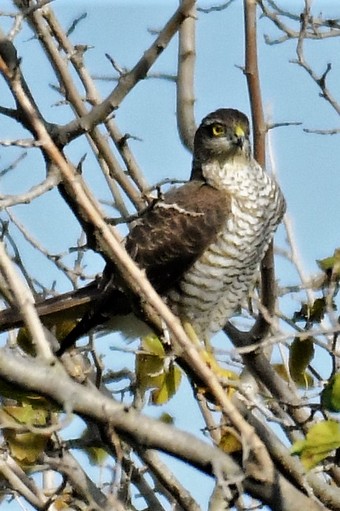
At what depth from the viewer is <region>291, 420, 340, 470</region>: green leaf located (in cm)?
235

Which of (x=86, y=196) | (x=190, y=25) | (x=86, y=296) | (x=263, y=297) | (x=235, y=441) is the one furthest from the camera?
(x=190, y=25)

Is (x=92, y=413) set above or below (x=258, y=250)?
below

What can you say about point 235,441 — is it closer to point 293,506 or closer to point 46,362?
point 293,506

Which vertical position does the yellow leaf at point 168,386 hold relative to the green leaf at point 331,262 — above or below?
below

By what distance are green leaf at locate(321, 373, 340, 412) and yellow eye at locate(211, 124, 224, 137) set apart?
272 cm

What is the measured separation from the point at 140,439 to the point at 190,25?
2983 mm

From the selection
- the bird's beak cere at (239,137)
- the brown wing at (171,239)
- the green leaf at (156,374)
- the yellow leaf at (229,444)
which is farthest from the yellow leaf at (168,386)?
the bird's beak cere at (239,137)

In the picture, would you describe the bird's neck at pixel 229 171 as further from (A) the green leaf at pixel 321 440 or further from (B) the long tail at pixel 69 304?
(A) the green leaf at pixel 321 440

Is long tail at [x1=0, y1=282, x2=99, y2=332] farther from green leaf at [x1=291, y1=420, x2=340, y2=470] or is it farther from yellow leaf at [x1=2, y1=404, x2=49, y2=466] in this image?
green leaf at [x1=291, y1=420, x2=340, y2=470]

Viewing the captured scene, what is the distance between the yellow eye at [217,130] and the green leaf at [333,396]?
2.72m

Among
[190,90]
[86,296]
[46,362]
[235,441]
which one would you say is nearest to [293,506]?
[235,441]

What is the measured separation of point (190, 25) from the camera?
5.18 m

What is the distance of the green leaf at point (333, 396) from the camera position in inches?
101

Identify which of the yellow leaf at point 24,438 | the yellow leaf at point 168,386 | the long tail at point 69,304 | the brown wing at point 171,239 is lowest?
the yellow leaf at point 24,438
